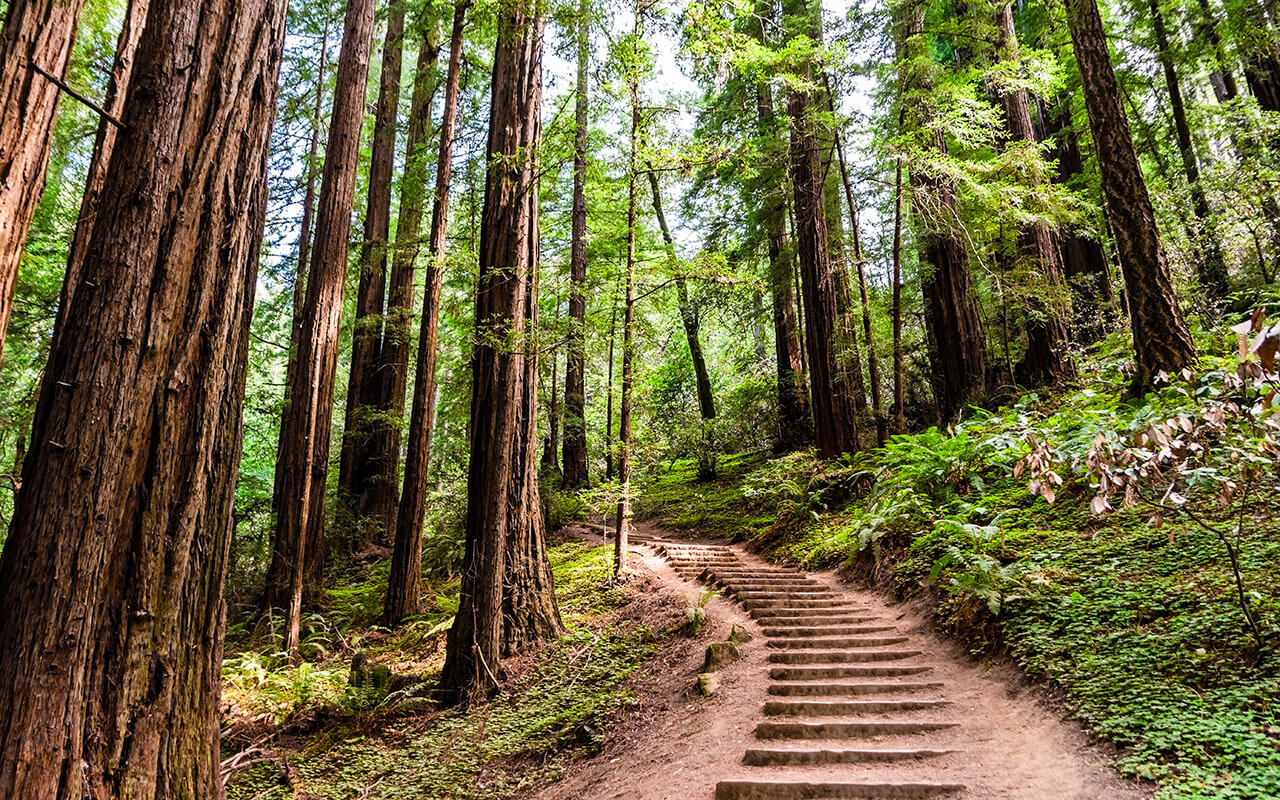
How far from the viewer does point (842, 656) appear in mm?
4809

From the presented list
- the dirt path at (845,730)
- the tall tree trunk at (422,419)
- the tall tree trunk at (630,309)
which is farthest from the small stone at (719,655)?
the tall tree trunk at (422,419)

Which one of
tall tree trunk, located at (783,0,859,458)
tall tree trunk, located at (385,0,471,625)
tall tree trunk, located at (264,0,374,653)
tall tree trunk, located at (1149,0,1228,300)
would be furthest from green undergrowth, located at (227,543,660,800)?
tall tree trunk, located at (1149,0,1228,300)

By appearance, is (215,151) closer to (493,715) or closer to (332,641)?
(493,715)

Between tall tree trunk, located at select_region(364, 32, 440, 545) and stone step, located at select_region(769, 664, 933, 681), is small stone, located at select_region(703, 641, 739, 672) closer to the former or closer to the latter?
stone step, located at select_region(769, 664, 933, 681)

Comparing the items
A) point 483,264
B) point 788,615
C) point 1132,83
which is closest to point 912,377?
point 1132,83

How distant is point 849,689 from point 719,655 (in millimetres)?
1248

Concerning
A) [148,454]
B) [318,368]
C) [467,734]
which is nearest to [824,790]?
[467,734]

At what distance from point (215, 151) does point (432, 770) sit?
15.2 ft

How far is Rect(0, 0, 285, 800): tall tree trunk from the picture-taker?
229 centimetres

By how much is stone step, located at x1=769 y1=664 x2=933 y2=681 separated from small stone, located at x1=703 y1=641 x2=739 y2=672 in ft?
2.04

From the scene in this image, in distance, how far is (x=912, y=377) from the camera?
542 inches

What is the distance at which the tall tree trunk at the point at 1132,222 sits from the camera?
581cm

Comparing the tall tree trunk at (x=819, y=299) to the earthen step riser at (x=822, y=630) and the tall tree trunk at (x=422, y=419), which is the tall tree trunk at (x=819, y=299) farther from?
the tall tree trunk at (x=422, y=419)

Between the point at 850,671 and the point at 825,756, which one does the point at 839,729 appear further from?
the point at 850,671
